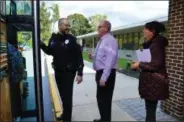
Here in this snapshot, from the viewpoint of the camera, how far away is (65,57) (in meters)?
3.88

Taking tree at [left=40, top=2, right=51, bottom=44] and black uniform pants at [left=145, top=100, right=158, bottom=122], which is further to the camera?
tree at [left=40, top=2, right=51, bottom=44]

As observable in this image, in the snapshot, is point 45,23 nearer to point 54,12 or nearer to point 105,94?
point 54,12

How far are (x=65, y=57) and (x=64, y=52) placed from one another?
0.24 feet

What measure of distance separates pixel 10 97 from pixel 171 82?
257 centimetres

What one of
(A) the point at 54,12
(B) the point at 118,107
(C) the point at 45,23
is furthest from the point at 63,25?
(B) the point at 118,107

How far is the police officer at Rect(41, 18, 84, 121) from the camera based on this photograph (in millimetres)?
3820

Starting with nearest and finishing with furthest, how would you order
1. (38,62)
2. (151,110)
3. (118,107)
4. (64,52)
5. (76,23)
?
(38,62)
(151,110)
(64,52)
(76,23)
(118,107)

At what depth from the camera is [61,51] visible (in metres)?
3.85

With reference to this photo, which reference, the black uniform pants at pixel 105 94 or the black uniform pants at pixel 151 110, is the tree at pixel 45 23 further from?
the black uniform pants at pixel 151 110

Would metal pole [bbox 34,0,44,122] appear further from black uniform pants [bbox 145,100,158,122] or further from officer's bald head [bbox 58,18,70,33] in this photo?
black uniform pants [bbox 145,100,158,122]

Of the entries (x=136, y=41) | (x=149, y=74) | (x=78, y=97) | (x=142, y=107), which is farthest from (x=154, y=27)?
(x=136, y=41)

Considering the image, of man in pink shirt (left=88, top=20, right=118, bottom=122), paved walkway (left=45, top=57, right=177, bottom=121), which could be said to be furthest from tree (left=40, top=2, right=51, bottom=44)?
paved walkway (left=45, top=57, right=177, bottom=121)

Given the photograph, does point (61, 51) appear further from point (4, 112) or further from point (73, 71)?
point (4, 112)

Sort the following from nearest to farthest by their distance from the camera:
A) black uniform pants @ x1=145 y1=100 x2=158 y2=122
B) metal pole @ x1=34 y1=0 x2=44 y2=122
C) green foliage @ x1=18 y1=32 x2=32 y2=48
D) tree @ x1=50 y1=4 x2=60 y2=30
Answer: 1. metal pole @ x1=34 y1=0 x2=44 y2=122
2. black uniform pants @ x1=145 y1=100 x2=158 y2=122
3. green foliage @ x1=18 y1=32 x2=32 y2=48
4. tree @ x1=50 y1=4 x2=60 y2=30
